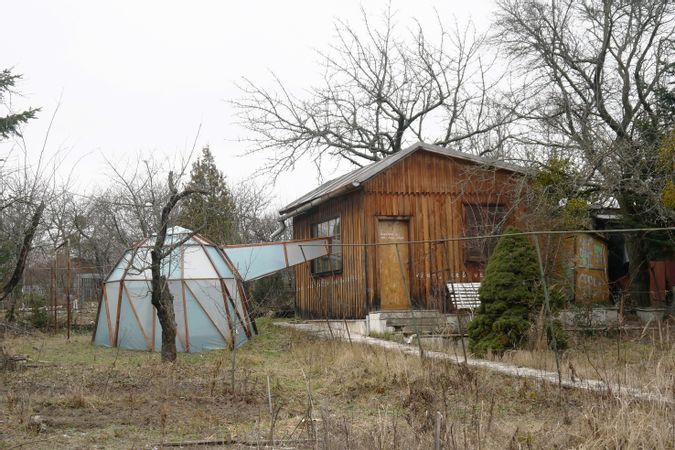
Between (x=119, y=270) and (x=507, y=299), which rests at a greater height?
(x=119, y=270)

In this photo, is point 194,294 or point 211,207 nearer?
point 194,294

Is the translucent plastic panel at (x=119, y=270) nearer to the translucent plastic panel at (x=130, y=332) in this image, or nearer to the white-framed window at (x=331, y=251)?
the translucent plastic panel at (x=130, y=332)

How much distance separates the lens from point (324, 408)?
589 cm

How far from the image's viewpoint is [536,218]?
16.1m

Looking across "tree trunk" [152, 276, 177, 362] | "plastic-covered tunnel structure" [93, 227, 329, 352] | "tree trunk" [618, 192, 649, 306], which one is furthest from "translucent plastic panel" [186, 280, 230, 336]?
"tree trunk" [618, 192, 649, 306]

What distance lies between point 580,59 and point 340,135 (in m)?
12.4

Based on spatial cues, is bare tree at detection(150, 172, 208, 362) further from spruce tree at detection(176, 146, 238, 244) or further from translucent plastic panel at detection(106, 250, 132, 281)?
spruce tree at detection(176, 146, 238, 244)

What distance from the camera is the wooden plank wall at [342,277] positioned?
1717 centimetres

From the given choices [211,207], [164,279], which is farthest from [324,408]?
[211,207]

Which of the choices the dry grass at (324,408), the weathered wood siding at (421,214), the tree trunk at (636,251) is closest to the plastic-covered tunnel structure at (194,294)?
the weathered wood siding at (421,214)

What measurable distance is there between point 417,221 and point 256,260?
12.8ft

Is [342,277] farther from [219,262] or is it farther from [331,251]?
[219,262]

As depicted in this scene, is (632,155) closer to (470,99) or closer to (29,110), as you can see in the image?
(29,110)

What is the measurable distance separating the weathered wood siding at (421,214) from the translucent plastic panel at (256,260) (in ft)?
5.09
